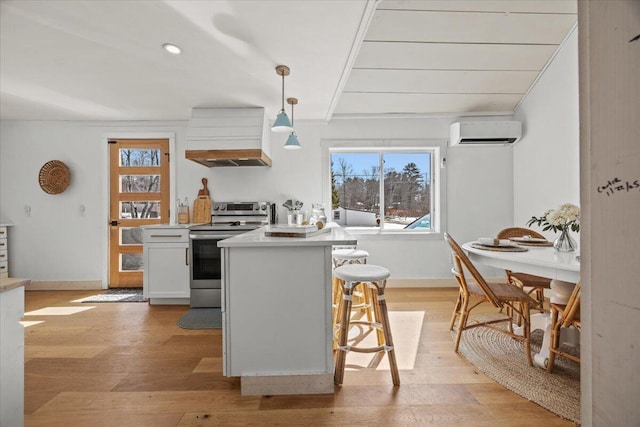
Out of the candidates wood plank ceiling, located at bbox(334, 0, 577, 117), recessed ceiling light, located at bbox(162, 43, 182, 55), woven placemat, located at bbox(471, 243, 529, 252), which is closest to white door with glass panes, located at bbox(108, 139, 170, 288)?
recessed ceiling light, located at bbox(162, 43, 182, 55)

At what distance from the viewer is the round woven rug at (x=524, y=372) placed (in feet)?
5.69

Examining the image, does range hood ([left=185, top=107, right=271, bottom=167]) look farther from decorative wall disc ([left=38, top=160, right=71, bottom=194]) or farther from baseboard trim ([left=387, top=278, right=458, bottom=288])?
baseboard trim ([left=387, top=278, right=458, bottom=288])

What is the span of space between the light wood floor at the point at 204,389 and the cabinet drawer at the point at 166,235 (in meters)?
0.99

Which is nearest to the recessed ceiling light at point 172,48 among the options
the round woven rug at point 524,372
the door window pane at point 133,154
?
the door window pane at point 133,154

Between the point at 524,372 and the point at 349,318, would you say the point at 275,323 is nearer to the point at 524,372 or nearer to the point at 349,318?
the point at 349,318

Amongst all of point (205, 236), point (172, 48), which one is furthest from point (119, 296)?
point (172, 48)

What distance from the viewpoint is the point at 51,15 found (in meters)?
2.28

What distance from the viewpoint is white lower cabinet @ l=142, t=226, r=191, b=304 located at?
349cm

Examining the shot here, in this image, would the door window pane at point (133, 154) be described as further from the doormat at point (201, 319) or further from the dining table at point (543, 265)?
the dining table at point (543, 265)

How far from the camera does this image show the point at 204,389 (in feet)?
6.20

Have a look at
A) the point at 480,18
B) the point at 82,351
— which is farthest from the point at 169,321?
the point at 480,18

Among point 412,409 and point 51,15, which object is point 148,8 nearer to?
point 51,15

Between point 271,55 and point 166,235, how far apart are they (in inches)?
87.5

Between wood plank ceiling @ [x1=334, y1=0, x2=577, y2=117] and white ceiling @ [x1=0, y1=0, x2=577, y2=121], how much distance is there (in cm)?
1
